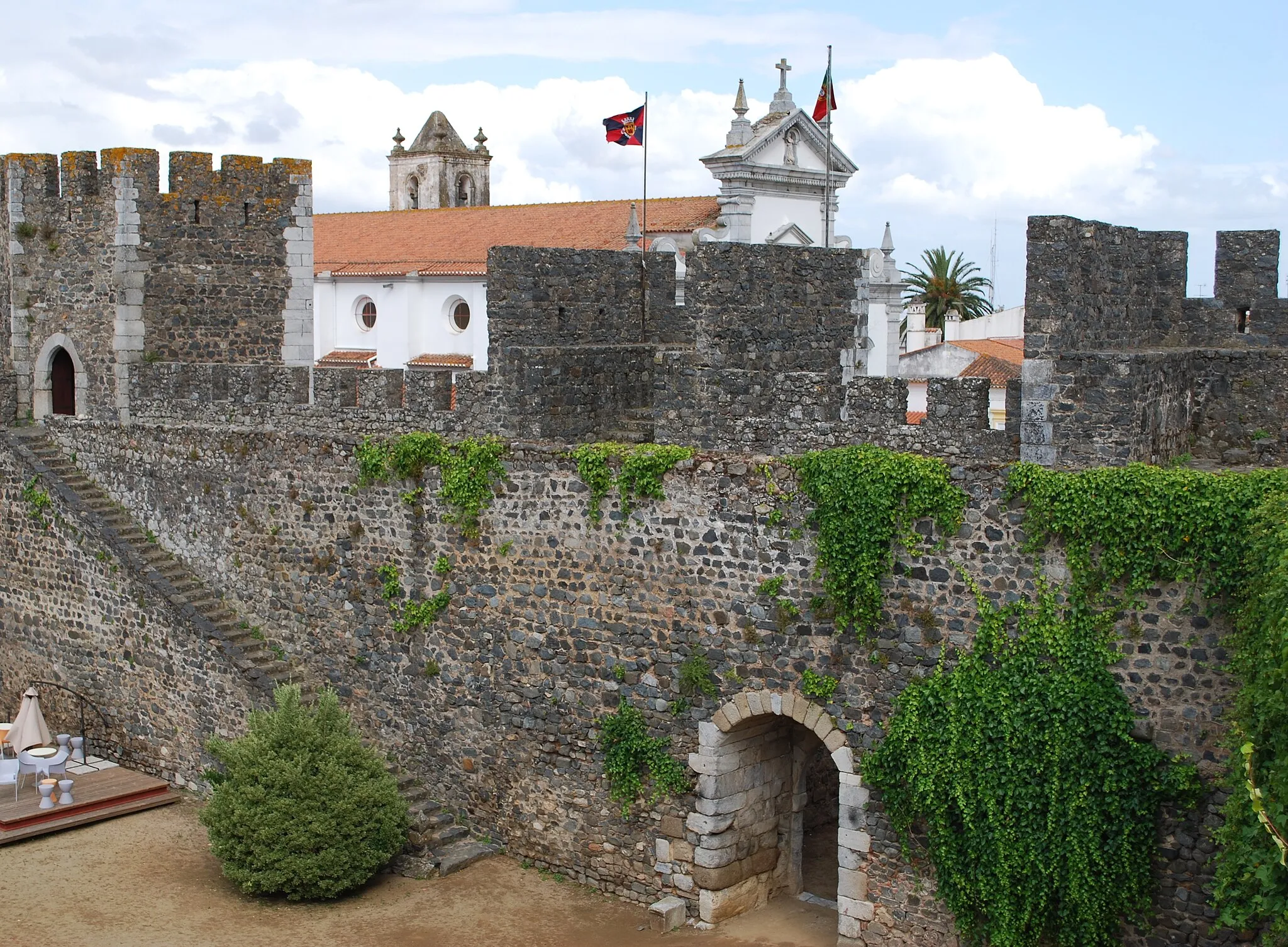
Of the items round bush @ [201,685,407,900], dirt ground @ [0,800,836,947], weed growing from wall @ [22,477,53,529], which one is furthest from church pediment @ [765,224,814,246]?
dirt ground @ [0,800,836,947]

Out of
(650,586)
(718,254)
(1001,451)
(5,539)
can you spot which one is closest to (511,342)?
(718,254)

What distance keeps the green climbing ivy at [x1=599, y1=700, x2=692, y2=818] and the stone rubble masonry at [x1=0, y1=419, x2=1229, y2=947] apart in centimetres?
10

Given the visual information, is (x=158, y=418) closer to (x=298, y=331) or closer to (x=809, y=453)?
(x=298, y=331)

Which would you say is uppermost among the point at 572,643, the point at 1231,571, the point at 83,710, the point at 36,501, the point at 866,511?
the point at 866,511

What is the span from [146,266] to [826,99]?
8.48 metres

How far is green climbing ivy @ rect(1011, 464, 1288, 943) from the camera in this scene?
8.45m

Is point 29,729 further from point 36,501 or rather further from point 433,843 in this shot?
point 433,843

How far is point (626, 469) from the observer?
1213 cm

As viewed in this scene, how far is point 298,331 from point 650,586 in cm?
835

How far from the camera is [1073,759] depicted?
10.1 metres

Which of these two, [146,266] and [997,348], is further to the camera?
[997,348]

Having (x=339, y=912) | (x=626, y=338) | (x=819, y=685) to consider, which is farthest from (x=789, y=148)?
(x=339, y=912)

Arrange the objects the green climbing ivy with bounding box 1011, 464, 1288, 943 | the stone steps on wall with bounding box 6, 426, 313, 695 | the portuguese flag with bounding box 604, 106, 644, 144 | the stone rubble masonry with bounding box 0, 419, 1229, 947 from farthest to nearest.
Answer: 1. the portuguese flag with bounding box 604, 106, 644, 144
2. the stone steps on wall with bounding box 6, 426, 313, 695
3. the stone rubble masonry with bounding box 0, 419, 1229, 947
4. the green climbing ivy with bounding box 1011, 464, 1288, 943

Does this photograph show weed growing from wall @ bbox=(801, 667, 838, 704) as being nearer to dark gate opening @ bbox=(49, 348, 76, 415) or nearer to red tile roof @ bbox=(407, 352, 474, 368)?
dark gate opening @ bbox=(49, 348, 76, 415)
